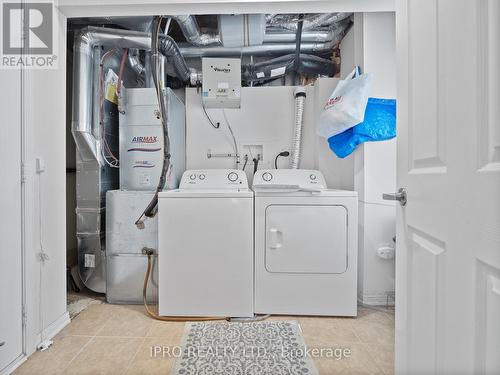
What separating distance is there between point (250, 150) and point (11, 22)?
182 centimetres

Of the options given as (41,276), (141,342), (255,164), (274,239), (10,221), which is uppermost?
(255,164)

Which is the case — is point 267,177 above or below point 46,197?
above

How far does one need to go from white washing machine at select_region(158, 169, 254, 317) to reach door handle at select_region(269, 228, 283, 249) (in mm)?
153

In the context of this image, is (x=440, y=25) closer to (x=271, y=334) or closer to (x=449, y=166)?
(x=449, y=166)

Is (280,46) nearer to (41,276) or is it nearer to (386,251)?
(386,251)

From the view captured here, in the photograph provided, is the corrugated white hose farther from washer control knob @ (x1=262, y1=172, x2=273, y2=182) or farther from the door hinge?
the door hinge

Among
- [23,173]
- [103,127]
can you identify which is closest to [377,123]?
[103,127]

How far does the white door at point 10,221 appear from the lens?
1259 millimetres

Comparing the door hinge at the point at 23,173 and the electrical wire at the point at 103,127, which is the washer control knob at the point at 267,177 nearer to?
the electrical wire at the point at 103,127

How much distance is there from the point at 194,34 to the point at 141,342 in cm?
235

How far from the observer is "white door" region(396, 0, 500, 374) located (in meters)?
0.52

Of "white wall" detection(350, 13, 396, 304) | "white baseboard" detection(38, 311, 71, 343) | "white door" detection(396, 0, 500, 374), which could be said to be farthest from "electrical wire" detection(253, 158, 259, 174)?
"white baseboard" detection(38, 311, 71, 343)

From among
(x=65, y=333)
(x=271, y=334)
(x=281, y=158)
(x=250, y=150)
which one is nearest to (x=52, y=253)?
Result: (x=65, y=333)

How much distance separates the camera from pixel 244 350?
1.46m
